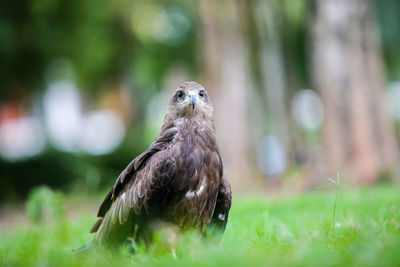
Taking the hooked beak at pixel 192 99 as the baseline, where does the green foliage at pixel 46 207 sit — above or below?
below

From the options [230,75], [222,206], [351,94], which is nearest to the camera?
[222,206]

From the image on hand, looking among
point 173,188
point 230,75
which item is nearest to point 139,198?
point 173,188

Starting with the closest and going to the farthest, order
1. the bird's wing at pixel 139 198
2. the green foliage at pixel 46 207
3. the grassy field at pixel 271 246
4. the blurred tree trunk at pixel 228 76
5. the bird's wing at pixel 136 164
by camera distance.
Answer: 1. the grassy field at pixel 271 246
2. the bird's wing at pixel 139 198
3. the bird's wing at pixel 136 164
4. the green foliage at pixel 46 207
5. the blurred tree trunk at pixel 228 76

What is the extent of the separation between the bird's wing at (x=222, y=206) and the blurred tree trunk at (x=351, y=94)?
5.55 metres

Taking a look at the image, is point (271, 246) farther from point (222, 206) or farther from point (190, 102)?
point (190, 102)

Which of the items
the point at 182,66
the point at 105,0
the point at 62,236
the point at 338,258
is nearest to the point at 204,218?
the point at 338,258

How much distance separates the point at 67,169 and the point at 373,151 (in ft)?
32.9

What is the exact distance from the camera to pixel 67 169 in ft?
54.6

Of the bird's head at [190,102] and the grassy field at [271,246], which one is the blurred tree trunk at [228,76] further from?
the bird's head at [190,102]

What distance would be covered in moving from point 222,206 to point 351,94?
5.99 metres

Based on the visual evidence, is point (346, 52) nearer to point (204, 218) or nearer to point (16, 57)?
point (204, 218)

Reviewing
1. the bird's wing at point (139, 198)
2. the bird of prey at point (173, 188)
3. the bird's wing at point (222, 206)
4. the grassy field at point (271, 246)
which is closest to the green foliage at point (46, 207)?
the grassy field at point (271, 246)

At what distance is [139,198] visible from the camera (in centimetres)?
455

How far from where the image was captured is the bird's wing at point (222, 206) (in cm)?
485
